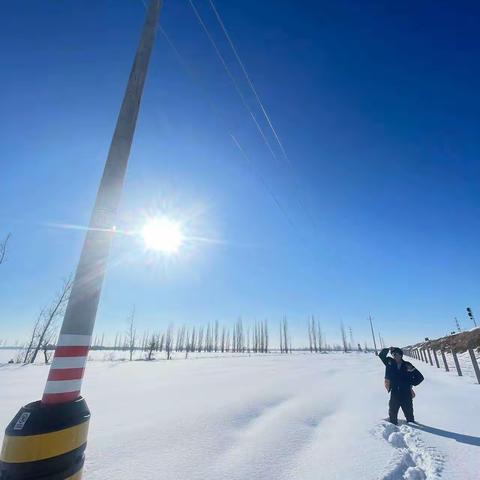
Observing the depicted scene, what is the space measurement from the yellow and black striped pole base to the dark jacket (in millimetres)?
5452

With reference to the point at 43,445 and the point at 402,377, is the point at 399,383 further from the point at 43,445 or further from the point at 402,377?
the point at 43,445

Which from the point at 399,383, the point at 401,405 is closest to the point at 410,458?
the point at 401,405

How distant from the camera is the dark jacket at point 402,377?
202 inches

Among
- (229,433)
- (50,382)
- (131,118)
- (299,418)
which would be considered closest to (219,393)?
(299,418)

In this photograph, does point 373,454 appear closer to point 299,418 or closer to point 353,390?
point 299,418

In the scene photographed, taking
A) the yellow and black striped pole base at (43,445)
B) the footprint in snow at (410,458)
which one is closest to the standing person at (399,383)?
the footprint in snow at (410,458)

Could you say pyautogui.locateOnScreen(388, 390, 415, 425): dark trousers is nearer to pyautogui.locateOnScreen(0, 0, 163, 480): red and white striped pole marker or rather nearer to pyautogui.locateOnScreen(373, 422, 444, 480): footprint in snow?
pyautogui.locateOnScreen(373, 422, 444, 480): footprint in snow

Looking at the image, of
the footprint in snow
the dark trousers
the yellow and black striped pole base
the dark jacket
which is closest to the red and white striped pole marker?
the yellow and black striped pole base

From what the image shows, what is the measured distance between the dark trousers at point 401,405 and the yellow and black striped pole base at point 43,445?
5136 mm

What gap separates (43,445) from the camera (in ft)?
4.25

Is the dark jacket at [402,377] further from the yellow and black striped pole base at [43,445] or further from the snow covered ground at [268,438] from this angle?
the yellow and black striped pole base at [43,445]

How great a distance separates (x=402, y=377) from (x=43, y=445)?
5.79 meters

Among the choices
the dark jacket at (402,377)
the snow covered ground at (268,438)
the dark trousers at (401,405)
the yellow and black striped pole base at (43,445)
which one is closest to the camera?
the yellow and black striped pole base at (43,445)

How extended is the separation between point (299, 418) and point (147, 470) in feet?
8.92
